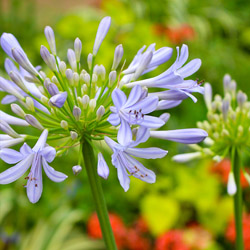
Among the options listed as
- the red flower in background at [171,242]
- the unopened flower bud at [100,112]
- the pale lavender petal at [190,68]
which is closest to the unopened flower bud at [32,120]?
the unopened flower bud at [100,112]

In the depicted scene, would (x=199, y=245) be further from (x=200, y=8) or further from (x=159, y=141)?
(x=200, y=8)

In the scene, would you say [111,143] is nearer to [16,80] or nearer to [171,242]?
[16,80]

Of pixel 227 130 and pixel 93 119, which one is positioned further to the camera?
pixel 227 130

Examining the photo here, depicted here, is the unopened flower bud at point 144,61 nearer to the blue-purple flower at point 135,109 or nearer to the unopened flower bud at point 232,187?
the blue-purple flower at point 135,109

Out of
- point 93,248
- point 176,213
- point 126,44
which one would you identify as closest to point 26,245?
point 93,248

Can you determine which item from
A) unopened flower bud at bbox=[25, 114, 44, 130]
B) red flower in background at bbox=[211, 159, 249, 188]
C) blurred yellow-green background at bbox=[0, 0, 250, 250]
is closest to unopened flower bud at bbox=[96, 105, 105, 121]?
unopened flower bud at bbox=[25, 114, 44, 130]

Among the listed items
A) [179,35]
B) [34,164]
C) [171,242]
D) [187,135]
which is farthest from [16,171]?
[179,35]

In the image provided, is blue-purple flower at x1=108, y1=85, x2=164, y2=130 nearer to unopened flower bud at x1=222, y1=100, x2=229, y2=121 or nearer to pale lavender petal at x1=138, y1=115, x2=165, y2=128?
pale lavender petal at x1=138, y1=115, x2=165, y2=128
